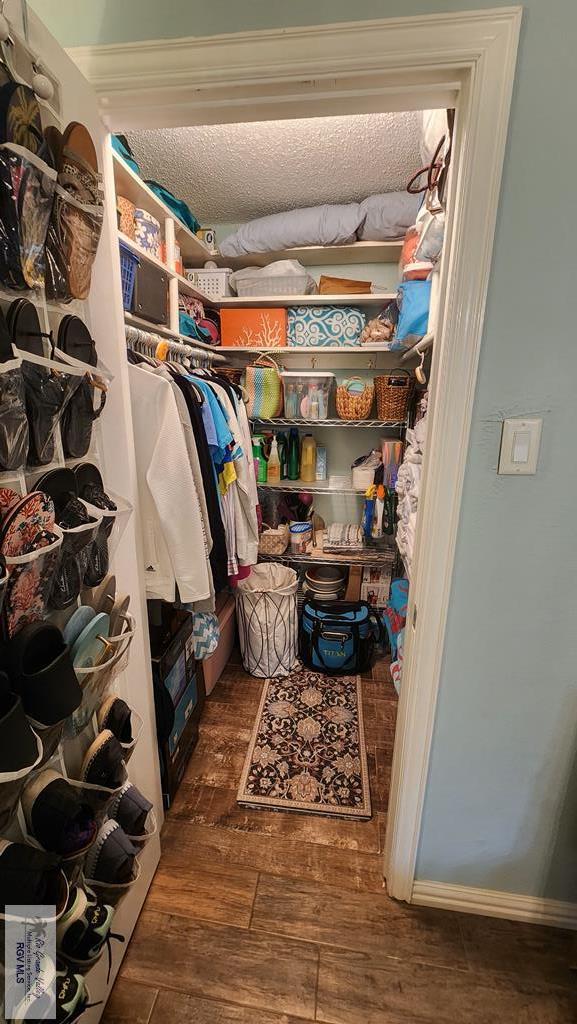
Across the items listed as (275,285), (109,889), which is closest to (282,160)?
(275,285)

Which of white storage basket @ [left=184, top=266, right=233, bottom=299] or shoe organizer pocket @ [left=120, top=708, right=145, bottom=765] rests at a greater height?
white storage basket @ [left=184, top=266, right=233, bottom=299]

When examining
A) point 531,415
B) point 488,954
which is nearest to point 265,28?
point 531,415

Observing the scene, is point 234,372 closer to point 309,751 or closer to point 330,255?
point 330,255

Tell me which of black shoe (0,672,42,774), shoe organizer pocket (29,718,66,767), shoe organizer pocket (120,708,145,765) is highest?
black shoe (0,672,42,774)

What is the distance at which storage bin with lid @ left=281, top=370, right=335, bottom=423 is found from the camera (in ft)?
7.55

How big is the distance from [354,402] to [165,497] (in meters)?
1.37

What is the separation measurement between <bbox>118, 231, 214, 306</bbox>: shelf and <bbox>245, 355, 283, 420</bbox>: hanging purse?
1.40 ft

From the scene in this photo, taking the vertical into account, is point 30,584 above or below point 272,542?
above

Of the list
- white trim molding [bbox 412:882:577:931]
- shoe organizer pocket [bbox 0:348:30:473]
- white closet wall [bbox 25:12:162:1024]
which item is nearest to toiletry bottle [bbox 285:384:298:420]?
white closet wall [bbox 25:12:162:1024]

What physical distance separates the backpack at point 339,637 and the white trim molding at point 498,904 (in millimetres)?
1055

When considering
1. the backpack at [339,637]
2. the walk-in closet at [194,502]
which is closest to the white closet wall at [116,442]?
the walk-in closet at [194,502]

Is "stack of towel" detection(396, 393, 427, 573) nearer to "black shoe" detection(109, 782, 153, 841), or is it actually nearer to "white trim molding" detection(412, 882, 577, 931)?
"white trim molding" detection(412, 882, 577, 931)

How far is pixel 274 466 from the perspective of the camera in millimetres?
2480

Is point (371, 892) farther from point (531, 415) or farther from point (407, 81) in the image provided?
point (407, 81)
